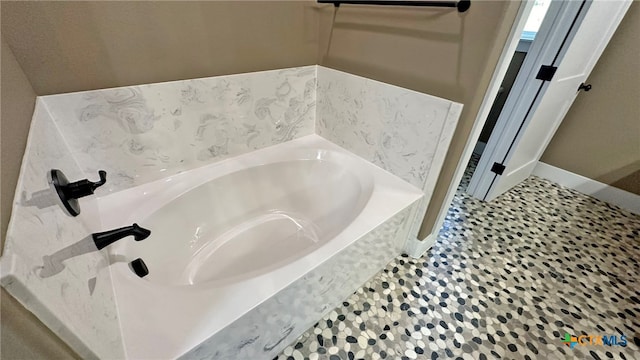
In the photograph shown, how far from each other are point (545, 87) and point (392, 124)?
1019 mm

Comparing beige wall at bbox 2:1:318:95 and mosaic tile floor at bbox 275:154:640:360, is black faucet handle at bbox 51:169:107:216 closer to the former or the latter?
beige wall at bbox 2:1:318:95

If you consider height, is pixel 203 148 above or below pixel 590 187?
above

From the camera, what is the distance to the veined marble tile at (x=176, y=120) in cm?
94

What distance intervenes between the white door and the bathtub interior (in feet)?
3.61

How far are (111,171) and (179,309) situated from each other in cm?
73

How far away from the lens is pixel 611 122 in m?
1.86

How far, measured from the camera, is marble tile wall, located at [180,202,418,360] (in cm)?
72

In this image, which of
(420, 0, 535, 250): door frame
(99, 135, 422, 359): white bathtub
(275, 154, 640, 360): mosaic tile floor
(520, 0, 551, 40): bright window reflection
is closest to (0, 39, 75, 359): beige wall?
(99, 135, 422, 359): white bathtub

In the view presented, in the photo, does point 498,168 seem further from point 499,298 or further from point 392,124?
point 392,124

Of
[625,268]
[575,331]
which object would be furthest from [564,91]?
[575,331]

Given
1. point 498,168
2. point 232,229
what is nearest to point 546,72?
point 498,168

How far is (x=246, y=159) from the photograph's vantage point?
1.41 m

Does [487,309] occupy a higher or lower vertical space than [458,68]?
lower

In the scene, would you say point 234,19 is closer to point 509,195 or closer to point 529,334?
point 529,334
